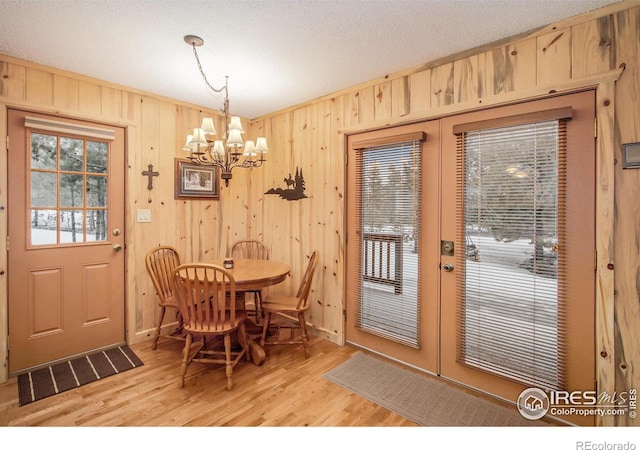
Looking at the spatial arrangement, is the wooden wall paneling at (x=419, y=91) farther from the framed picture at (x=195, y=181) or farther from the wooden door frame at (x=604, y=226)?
the framed picture at (x=195, y=181)

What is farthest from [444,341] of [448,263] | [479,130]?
[479,130]

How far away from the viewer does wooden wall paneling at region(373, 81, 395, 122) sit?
2783 mm

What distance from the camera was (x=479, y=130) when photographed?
2268 millimetres

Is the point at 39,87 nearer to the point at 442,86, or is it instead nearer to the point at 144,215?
the point at 144,215

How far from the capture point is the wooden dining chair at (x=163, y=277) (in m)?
3.02

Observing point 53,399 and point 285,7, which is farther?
point 53,399

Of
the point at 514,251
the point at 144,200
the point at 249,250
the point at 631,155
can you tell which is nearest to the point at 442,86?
the point at 631,155

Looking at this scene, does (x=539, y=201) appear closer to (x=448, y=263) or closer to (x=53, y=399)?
(x=448, y=263)

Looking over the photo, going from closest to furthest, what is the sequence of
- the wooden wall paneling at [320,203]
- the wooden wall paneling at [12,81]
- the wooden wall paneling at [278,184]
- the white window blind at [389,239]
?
1. the wooden wall paneling at [12,81]
2. the white window blind at [389,239]
3. the wooden wall paneling at [320,203]
4. the wooden wall paneling at [278,184]

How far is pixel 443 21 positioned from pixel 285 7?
1.03 m

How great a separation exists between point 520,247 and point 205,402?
2.46 meters

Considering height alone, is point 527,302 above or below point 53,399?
above

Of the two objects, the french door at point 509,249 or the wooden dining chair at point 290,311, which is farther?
the wooden dining chair at point 290,311

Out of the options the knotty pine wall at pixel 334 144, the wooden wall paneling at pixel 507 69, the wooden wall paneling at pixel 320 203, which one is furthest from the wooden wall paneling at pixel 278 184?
the wooden wall paneling at pixel 507 69
